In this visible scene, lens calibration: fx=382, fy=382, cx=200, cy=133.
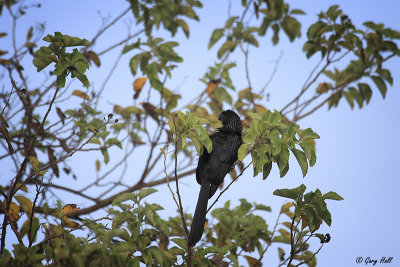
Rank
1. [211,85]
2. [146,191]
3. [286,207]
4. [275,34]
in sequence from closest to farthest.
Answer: [146,191]
[286,207]
[211,85]
[275,34]

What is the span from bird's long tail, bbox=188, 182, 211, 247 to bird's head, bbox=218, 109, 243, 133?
0.80 metres

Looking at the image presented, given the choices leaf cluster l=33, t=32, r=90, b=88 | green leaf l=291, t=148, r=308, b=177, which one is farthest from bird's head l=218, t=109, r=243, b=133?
leaf cluster l=33, t=32, r=90, b=88

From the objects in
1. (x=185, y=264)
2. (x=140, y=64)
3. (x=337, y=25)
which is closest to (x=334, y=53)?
(x=337, y=25)

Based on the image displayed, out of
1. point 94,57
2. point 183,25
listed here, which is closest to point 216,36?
point 183,25

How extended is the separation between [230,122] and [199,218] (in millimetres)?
1333

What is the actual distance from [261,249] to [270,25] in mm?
3322

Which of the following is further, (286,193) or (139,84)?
(139,84)

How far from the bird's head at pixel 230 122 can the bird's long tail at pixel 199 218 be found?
0.80 m

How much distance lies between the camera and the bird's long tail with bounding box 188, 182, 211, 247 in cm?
315

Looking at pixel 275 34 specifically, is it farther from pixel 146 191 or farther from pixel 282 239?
pixel 146 191

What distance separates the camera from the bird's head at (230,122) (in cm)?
418

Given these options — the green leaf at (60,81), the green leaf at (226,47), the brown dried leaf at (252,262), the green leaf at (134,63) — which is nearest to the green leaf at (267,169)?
the brown dried leaf at (252,262)

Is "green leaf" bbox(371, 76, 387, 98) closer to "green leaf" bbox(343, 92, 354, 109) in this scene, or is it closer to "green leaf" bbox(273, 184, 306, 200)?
"green leaf" bbox(343, 92, 354, 109)

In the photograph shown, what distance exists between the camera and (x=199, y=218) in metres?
3.26
